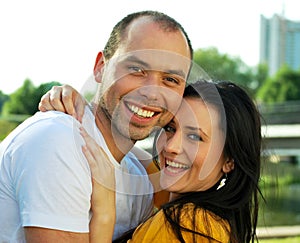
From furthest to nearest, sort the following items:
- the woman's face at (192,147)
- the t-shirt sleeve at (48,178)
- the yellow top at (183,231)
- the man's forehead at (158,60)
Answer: the woman's face at (192,147) < the man's forehead at (158,60) < the yellow top at (183,231) < the t-shirt sleeve at (48,178)

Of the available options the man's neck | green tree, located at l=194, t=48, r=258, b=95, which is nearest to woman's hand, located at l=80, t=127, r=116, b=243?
the man's neck

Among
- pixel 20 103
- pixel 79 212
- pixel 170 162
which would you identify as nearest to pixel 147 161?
pixel 170 162

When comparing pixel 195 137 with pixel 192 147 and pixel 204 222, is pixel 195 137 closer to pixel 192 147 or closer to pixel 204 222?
pixel 192 147

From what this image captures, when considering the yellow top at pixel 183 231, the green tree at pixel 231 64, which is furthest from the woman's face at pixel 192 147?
the green tree at pixel 231 64

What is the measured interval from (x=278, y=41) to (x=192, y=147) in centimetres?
10588

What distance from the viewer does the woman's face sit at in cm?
299

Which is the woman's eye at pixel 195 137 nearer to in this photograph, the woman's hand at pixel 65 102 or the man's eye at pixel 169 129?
the man's eye at pixel 169 129

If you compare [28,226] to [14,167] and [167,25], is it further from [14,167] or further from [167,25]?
[167,25]

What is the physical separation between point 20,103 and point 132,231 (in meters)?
25.4

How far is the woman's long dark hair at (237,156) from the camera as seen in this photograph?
3.03 meters

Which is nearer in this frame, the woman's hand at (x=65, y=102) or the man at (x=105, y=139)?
the man at (x=105, y=139)

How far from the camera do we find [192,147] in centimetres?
298

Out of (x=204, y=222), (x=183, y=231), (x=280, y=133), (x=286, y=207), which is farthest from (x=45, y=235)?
(x=280, y=133)

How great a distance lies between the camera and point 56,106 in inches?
108
